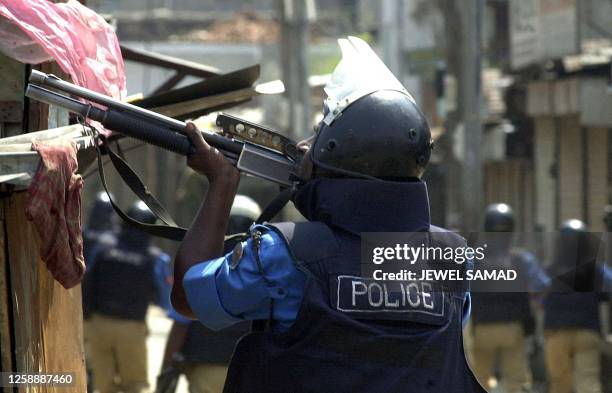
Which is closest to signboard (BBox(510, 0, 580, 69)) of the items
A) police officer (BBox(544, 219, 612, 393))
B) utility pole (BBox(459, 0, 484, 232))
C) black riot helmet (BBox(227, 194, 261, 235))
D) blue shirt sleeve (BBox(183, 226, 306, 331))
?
utility pole (BBox(459, 0, 484, 232))

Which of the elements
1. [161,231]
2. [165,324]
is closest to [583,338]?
[161,231]

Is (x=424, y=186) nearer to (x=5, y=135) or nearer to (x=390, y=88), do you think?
(x=390, y=88)

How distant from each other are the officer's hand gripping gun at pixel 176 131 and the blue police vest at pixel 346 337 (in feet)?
1.44

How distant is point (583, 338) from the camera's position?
9141 mm

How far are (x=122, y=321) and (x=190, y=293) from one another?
23.6 ft

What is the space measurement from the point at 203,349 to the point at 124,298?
264 centimetres

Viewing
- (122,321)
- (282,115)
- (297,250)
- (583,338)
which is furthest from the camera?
(282,115)

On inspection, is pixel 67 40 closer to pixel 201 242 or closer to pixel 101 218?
pixel 201 242

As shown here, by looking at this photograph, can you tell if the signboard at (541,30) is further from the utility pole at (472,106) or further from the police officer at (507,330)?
the police officer at (507,330)

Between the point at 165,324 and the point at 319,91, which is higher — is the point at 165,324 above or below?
below

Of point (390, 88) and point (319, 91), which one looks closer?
point (390, 88)

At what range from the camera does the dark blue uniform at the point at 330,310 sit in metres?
3.16

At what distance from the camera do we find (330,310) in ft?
10.3

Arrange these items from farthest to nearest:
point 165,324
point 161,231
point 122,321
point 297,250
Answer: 1. point 165,324
2. point 122,321
3. point 161,231
4. point 297,250
